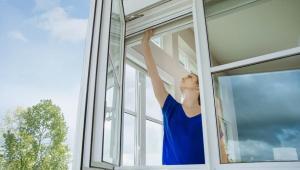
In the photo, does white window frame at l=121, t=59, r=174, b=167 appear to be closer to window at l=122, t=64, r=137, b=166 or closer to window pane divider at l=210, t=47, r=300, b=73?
window at l=122, t=64, r=137, b=166

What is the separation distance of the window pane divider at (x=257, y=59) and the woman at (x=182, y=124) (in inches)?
20.0

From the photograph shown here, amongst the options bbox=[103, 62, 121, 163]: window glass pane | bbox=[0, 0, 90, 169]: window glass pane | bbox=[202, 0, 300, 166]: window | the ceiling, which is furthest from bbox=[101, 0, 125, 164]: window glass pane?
bbox=[202, 0, 300, 166]: window

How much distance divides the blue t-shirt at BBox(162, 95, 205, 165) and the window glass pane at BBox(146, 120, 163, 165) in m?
0.87

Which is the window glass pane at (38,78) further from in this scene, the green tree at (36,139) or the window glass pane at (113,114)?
the window glass pane at (113,114)

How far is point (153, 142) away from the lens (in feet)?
9.44

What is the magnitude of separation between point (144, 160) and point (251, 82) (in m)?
1.49

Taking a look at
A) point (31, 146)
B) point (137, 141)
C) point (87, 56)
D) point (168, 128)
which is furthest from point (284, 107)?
point (31, 146)

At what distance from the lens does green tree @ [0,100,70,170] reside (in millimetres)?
2000

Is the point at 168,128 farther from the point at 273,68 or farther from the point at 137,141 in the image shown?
the point at 273,68

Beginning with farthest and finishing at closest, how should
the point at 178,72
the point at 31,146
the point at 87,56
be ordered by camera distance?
the point at 178,72 < the point at 31,146 < the point at 87,56

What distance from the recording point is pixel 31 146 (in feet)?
7.46

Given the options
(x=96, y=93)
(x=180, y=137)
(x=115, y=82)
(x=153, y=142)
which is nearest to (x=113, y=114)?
(x=115, y=82)

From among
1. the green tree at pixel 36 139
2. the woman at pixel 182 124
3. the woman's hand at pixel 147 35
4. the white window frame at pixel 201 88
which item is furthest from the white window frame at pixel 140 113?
the white window frame at pixel 201 88

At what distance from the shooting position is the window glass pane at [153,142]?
2.68 metres
